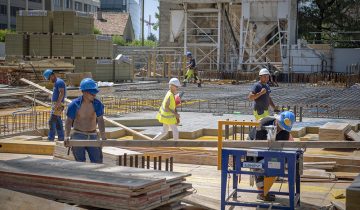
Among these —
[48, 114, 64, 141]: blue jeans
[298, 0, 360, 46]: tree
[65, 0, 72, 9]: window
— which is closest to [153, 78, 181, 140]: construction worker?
[48, 114, 64, 141]: blue jeans

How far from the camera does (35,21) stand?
28.1m

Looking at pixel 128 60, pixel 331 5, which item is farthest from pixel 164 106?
pixel 331 5

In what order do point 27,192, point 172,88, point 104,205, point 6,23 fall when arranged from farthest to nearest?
point 6,23, point 172,88, point 27,192, point 104,205

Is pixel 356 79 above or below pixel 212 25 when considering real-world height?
below

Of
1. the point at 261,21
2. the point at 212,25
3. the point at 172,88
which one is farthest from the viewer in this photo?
the point at 212,25

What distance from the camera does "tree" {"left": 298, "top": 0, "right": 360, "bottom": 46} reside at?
46.1m

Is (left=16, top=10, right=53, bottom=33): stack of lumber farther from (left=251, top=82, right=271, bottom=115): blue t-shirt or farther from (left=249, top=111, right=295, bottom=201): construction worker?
(left=249, top=111, right=295, bottom=201): construction worker

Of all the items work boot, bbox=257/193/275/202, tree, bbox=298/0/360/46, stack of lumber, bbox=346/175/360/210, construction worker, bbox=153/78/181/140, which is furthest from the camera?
tree, bbox=298/0/360/46

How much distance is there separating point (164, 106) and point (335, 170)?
3.77m

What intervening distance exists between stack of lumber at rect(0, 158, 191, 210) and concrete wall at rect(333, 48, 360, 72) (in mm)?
34314

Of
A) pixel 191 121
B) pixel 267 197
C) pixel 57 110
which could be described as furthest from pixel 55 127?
pixel 267 197

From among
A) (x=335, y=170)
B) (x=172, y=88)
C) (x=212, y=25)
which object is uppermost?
(x=212, y=25)

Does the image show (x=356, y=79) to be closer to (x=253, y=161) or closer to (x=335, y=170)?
(x=335, y=170)

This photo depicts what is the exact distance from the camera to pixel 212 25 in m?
44.0
